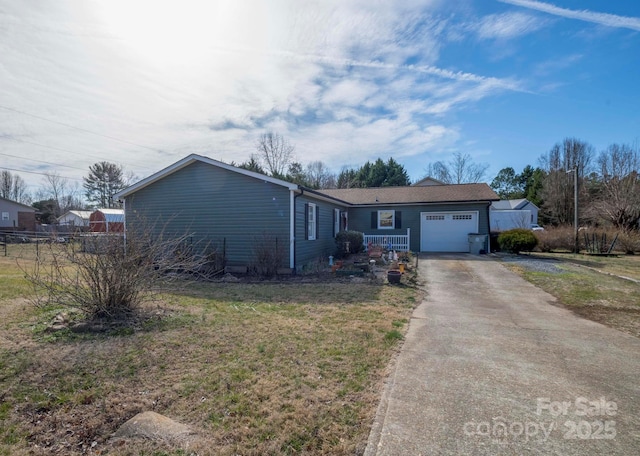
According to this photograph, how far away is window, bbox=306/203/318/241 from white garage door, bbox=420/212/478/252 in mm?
7414

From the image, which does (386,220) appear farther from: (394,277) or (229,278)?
(229,278)

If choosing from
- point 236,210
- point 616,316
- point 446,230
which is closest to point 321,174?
point 446,230

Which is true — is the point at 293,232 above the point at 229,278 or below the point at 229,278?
above

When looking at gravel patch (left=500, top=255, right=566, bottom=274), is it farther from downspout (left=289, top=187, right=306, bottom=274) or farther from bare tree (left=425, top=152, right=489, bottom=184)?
bare tree (left=425, top=152, right=489, bottom=184)

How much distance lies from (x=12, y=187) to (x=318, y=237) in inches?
2237

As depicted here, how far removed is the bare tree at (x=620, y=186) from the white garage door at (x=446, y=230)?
36.5ft

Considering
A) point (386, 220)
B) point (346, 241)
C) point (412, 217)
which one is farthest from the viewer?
point (386, 220)

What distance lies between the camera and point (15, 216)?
117 ft

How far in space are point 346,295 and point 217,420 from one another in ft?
16.8

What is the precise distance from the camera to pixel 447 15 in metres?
8.02

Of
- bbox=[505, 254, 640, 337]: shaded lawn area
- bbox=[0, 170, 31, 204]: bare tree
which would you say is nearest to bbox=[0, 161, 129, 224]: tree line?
bbox=[0, 170, 31, 204]: bare tree

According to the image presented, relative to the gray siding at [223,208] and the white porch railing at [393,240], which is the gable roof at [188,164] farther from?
the white porch railing at [393,240]

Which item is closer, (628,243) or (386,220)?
(628,243)

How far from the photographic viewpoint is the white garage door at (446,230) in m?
17.4
